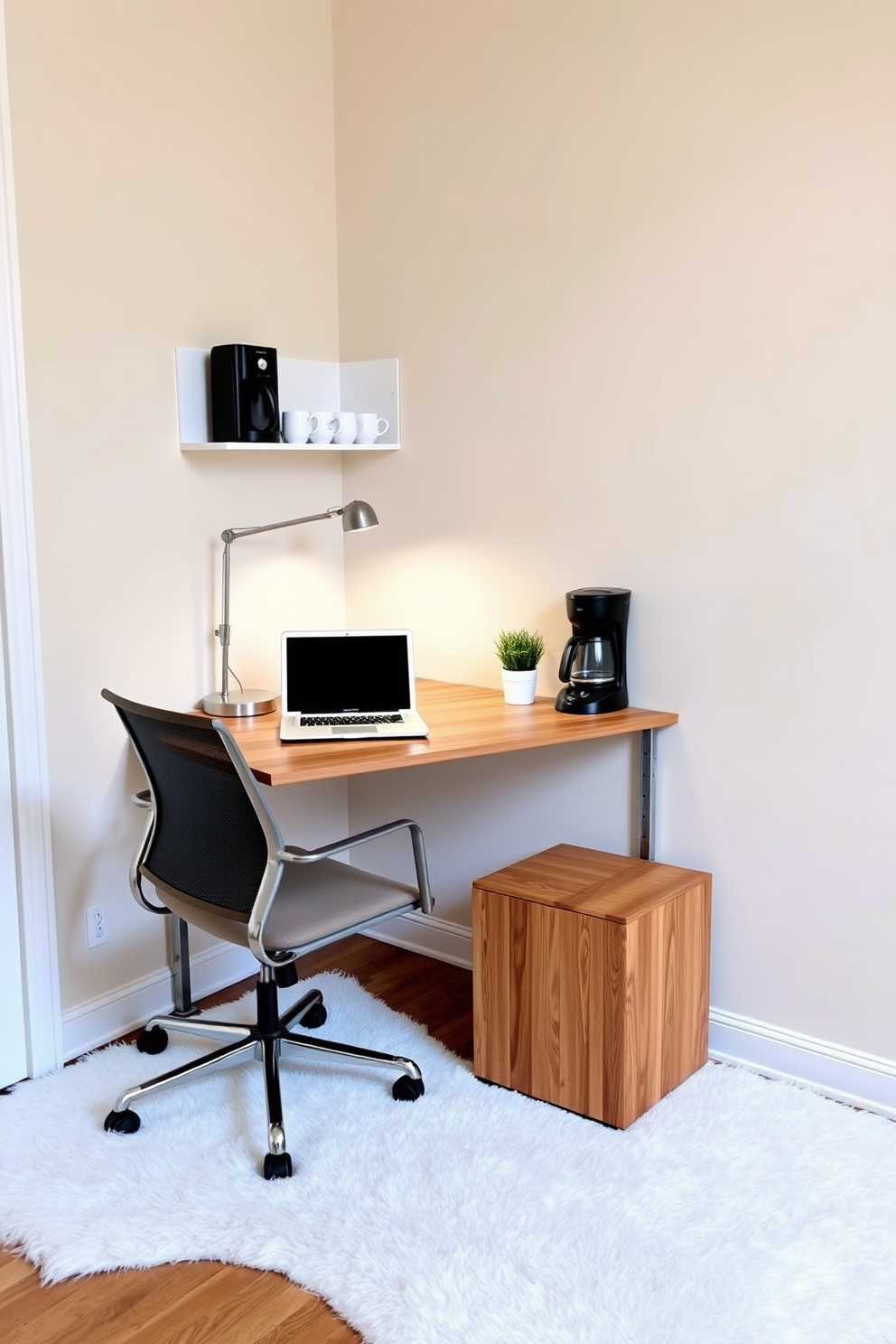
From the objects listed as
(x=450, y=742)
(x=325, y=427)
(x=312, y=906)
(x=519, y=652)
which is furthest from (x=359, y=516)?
(x=312, y=906)

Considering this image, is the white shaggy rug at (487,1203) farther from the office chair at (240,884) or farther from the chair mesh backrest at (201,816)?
the chair mesh backrest at (201,816)

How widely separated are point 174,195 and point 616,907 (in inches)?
77.0

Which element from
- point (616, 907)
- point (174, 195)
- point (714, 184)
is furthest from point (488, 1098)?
point (174, 195)

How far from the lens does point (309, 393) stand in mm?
3086

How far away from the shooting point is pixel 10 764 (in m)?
2.43

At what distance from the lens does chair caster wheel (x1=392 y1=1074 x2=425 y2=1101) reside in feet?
7.72

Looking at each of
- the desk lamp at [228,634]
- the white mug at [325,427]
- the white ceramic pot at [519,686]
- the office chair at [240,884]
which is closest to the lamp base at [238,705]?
the desk lamp at [228,634]

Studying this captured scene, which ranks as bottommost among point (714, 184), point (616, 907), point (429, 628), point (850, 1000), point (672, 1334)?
point (672, 1334)

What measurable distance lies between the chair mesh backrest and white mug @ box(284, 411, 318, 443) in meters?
0.95

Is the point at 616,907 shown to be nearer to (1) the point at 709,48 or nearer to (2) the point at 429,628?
(2) the point at 429,628

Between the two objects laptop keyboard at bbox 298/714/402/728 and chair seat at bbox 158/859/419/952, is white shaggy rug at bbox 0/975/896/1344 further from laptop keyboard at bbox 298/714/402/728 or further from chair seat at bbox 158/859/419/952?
laptop keyboard at bbox 298/714/402/728

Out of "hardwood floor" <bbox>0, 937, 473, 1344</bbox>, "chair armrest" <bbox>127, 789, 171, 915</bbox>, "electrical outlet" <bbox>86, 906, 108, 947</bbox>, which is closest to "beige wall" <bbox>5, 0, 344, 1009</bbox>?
"electrical outlet" <bbox>86, 906, 108, 947</bbox>

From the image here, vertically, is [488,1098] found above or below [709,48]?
below

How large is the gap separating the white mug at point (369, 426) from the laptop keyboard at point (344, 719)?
87cm
